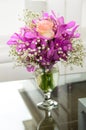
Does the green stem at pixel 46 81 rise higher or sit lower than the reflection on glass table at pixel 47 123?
higher

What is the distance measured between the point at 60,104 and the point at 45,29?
1.40ft

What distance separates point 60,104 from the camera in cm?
123

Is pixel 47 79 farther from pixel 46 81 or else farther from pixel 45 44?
pixel 45 44

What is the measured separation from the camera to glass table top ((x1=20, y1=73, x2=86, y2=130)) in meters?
1.03

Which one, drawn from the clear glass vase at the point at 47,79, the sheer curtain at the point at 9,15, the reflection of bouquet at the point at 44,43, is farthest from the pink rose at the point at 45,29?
the sheer curtain at the point at 9,15

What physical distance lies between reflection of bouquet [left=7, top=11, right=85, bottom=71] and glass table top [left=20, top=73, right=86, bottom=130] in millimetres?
221

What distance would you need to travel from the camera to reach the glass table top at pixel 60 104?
3.38ft

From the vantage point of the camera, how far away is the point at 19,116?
44.3 inches

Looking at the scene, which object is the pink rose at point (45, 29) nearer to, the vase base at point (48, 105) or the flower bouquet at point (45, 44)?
the flower bouquet at point (45, 44)

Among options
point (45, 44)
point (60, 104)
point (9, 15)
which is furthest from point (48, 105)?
point (9, 15)

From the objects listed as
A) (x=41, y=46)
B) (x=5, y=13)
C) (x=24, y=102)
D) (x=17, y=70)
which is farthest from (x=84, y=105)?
(x=5, y=13)

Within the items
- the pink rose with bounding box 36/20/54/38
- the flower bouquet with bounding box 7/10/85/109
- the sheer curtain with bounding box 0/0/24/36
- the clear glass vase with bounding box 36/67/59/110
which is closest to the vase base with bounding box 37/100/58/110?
the clear glass vase with bounding box 36/67/59/110

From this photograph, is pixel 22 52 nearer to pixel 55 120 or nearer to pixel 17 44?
pixel 17 44

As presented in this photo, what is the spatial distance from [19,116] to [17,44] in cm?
34
